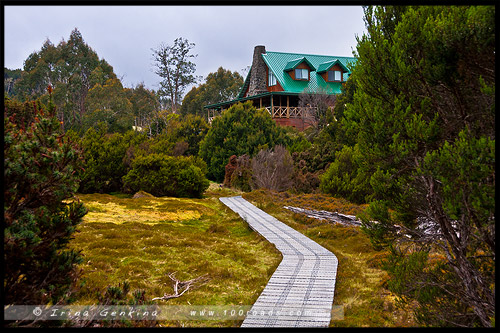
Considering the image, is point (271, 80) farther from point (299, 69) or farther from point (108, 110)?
point (108, 110)

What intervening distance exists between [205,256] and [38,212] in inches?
200

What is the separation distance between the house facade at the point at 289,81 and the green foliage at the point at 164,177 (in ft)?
49.3

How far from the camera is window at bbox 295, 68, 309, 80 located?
1344 inches

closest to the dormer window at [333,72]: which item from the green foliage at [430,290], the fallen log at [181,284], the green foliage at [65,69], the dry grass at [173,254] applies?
the green foliage at [65,69]

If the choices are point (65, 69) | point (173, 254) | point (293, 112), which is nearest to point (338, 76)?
point (293, 112)

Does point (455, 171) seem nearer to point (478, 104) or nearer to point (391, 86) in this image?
point (478, 104)

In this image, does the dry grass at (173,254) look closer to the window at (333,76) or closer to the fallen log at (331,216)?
the fallen log at (331,216)

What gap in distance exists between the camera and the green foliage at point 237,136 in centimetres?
2372

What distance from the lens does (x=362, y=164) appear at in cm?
518

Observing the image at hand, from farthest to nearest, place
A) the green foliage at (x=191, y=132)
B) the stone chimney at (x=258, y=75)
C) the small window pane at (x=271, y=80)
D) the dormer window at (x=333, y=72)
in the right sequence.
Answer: the stone chimney at (x=258, y=75), the dormer window at (x=333, y=72), the small window pane at (x=271, y=80), the green foliage at (x=191, y=132)

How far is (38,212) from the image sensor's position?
144 inches

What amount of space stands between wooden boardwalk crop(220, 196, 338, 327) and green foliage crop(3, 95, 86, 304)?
236cm

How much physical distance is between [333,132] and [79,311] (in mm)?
17797

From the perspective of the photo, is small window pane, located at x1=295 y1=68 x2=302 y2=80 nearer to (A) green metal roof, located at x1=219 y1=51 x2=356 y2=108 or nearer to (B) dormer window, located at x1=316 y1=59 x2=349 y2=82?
(A) green metal roof, located at x1=219 y1=51 x2=356 y2=108
